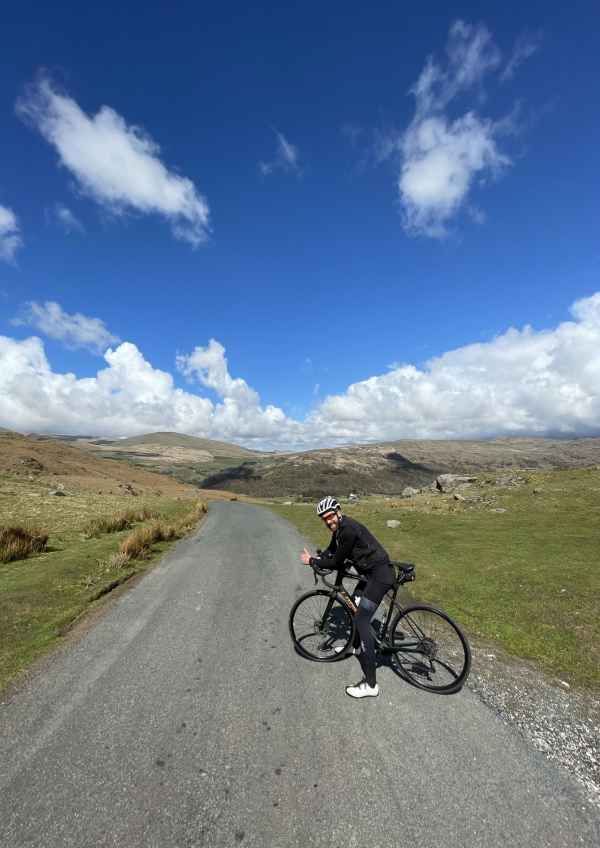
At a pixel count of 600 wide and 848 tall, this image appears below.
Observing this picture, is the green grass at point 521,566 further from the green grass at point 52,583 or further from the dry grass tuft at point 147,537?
the green grass at point 52,583

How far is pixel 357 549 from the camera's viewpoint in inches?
264

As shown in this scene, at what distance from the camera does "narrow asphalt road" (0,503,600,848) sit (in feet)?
12.4

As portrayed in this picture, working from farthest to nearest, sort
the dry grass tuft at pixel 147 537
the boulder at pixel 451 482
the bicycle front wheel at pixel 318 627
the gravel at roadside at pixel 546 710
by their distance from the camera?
the boulder at pixel 451 482 < the dry grass tuft at pixel 147 537 < the bicycle front wheel at pixel 318 627 < the gravel at roadside at pixel 546 710

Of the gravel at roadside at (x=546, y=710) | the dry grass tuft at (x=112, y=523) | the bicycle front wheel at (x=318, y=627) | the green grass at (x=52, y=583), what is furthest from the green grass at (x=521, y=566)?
the dry grass tuft at (x=112, y=523)

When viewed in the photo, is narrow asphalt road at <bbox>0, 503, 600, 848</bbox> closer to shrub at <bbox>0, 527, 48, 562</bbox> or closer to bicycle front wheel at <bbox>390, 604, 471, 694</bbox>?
bicycle front wheel at <bbox>390, 604, 471, 694</bbox>

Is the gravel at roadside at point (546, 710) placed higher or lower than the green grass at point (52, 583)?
lower

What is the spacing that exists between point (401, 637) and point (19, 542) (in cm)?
1495

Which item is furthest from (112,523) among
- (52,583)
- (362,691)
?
(362,691)

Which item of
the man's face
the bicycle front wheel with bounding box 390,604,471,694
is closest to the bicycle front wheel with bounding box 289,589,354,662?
the bicycle front wheel with bounding box 390,604,471,694

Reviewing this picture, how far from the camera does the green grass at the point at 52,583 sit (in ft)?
25.4

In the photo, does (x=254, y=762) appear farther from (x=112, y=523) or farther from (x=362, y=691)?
(x=112, y=523)

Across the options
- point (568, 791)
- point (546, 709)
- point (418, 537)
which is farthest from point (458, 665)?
point (418, 537)

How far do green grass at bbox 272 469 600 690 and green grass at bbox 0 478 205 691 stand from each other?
8808 millimetres

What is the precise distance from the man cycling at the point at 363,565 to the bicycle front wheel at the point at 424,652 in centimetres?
59
